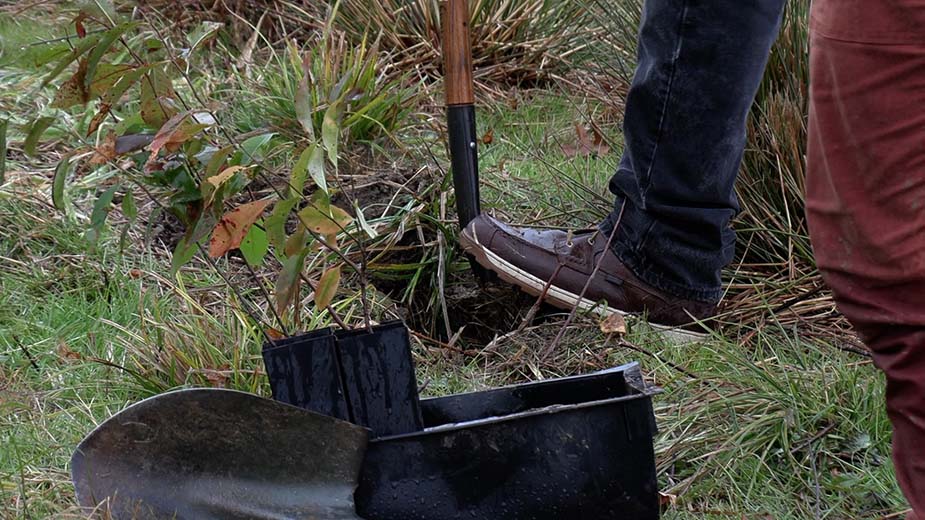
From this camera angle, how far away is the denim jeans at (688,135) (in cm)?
221

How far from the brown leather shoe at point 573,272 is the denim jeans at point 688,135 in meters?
0.04

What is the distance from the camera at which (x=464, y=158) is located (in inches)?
109

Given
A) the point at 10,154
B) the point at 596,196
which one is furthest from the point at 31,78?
the point at 596,196

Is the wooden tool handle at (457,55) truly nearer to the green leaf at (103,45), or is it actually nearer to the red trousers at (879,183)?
the green leaf at (103,45)

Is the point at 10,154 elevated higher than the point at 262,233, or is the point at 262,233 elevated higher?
the point at 262,233

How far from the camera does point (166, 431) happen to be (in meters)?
1.56

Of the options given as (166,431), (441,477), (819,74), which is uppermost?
(819,74)

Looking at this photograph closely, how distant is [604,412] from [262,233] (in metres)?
0.64

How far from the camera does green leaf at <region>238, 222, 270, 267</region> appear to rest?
5.43 feet

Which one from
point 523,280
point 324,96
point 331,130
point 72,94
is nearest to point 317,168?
point 331,130

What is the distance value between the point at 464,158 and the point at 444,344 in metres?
0.57

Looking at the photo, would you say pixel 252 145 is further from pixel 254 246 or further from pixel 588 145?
pixel 588 145

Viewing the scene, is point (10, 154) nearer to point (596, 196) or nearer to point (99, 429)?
point (596, 196)

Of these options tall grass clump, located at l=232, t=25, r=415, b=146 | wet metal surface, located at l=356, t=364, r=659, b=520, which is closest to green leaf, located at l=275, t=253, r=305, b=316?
wet metal surface, located at l=356, t=364, r=659, b=520
